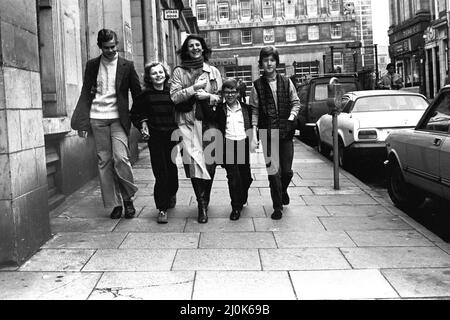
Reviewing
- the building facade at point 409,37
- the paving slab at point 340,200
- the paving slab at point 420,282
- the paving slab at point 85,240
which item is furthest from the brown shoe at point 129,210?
the building facade at point 409,37

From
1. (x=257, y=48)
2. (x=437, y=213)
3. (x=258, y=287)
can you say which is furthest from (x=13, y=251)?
(x=257, y=48)

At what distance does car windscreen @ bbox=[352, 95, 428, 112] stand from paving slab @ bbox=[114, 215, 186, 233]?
17.5ft

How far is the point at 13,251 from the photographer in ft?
15.0

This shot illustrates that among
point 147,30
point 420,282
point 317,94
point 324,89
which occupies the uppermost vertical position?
point 147,30

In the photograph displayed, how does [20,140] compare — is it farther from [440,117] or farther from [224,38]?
[224,38]

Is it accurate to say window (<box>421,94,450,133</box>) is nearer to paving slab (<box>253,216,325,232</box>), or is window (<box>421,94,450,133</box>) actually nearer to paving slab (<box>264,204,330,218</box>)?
paving slab (<box>264,204,330,218</box>)

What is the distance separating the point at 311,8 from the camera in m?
69.2

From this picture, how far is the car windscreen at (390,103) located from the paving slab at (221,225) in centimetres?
496

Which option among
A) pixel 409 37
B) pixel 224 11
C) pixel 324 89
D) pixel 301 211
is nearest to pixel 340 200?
pixel 301 211

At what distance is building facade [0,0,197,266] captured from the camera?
14.9 feet

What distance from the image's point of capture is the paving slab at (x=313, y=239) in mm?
5215

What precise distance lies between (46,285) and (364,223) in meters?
3.48

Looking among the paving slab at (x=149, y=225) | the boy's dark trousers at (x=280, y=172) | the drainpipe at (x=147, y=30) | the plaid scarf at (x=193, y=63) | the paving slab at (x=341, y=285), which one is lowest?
the paving slab at (x=341, y=285)

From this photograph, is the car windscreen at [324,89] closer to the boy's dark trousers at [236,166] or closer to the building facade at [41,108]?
Result: the building facade at [41,108]
